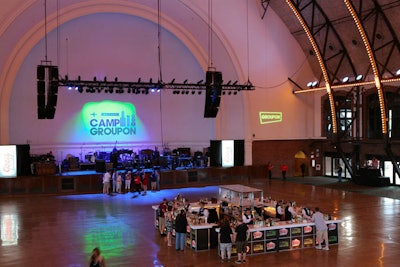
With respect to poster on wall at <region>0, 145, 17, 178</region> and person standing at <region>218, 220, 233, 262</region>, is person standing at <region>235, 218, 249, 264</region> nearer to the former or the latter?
person standing at <region>218, 220, 233, 262</region>

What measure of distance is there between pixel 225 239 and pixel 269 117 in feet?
59.0

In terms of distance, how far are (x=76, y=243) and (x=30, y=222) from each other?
376cm

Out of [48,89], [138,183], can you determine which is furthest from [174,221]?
[138,183]

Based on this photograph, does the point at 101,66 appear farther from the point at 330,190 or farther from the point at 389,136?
the point at 389,136

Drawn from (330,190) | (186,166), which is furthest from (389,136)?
(186,166)

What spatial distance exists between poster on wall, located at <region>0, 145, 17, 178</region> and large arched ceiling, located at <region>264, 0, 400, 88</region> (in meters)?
17.1

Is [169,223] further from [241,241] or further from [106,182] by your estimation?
[106,182]

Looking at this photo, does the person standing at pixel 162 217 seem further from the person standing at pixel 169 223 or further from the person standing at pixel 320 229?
the person standing at pixel 320 229

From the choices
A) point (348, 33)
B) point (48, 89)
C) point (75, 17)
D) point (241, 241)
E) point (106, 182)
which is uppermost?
point (75, 17)

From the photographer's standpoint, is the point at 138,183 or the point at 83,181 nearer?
the point at 138,183

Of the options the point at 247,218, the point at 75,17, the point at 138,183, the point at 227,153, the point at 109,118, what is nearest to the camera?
the point at 247,218

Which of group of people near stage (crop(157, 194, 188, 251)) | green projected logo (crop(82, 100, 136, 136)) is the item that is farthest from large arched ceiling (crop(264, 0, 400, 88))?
group of people near stage (crop(157, 194, 188, 251))

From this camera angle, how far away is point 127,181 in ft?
75.0

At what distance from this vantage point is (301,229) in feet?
41.6
